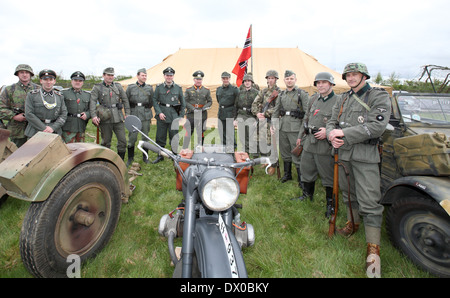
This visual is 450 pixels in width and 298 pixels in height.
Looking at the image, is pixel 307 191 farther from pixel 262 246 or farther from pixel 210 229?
pixel 210 229

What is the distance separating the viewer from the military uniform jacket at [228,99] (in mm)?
6781

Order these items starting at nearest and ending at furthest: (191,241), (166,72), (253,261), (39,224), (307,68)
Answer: (191,241) → (39,224) → (253,261) → (166,72) → (307,68)

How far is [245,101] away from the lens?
20.6ft

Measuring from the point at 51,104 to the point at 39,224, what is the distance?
303cm

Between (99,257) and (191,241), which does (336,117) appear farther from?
(99,257)

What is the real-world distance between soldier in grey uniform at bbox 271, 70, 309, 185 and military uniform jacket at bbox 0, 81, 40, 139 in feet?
15.5

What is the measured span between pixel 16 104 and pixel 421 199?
6.15m

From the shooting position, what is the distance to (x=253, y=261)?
2.72m

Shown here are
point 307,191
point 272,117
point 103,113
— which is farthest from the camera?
point 103,113

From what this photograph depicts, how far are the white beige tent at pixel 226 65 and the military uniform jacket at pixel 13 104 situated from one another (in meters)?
7.24

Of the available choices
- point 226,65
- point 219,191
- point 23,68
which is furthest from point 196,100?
point 226,65

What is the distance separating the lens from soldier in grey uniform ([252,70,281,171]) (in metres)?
5.47

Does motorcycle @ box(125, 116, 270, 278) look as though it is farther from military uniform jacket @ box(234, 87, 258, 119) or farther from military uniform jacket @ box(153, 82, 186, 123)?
military uniform jacket @ box(234, 87, 258, 119)
